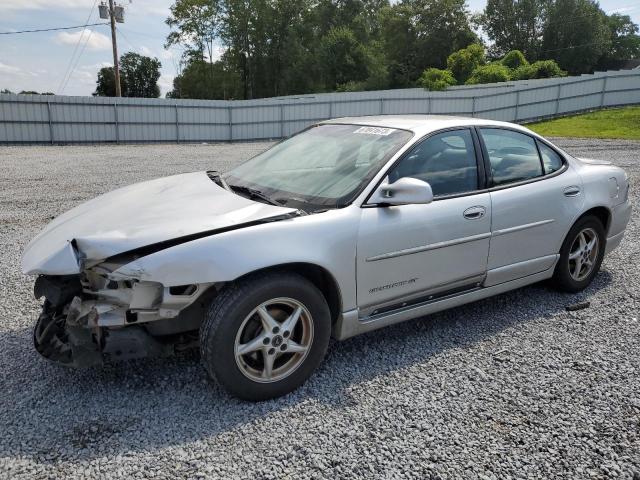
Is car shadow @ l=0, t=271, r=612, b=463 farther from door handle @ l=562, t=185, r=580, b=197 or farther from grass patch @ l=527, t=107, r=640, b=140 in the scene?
grass patch @ l=527, t=107, r=640, b=140

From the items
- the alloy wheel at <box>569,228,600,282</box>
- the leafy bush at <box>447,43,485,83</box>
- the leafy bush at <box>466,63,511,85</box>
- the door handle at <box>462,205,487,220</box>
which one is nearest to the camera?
the door handle at <box>462,205,487,220</box>

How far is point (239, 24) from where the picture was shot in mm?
61000

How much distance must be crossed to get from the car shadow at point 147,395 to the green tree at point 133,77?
220 ft

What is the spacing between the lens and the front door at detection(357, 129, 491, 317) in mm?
3209

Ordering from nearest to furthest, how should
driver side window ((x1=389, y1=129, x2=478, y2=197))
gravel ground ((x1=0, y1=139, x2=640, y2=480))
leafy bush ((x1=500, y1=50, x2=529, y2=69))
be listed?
gravel ground ((x1=0, y1=139, x2=640, y2=480))
driver side window ((x1=389, y1=129, x2=478, y2=197))
leafy bush ((x1=500, y1=50, x2=529, y2=69))

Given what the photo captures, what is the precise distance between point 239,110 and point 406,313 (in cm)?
2191

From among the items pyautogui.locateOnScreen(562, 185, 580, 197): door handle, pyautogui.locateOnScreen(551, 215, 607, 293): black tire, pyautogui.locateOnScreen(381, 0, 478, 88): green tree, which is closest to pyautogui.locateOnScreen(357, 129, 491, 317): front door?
pyautogui.locateOnScreen(562, 185, 580, 197): door handle

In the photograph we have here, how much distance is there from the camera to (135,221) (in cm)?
297

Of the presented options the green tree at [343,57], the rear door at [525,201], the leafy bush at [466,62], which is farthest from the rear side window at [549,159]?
the green tree at [343,57]

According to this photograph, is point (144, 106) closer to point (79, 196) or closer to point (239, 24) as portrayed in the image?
point (79, 196)

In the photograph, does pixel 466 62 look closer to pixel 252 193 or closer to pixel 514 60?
pixel 514 60

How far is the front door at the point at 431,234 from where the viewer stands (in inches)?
126

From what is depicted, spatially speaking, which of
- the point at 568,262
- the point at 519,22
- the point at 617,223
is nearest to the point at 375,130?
the point at 568,262

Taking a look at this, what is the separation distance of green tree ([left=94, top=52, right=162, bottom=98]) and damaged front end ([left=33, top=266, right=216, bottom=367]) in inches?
2646
